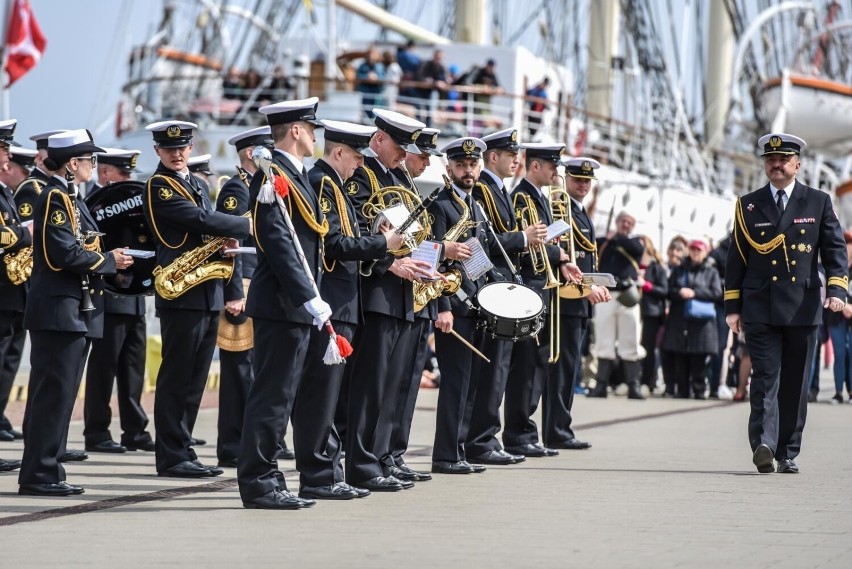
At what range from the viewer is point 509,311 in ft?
31.8

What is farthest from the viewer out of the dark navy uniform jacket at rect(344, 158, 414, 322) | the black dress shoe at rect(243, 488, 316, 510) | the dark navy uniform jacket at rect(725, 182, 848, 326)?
the dark navy uniform jacket at rect(725, 182, 848, 326)

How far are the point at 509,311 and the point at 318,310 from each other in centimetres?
224

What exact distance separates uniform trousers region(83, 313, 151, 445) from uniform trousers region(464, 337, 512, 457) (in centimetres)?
229

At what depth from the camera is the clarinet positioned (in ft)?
28.3

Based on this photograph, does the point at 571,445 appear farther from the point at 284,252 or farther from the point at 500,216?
the point at 284,252

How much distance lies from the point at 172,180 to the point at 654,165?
2225 cm

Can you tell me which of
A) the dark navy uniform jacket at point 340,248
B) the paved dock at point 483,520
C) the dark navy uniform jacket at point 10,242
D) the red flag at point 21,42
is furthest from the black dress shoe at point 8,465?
the red flag at point 21,42

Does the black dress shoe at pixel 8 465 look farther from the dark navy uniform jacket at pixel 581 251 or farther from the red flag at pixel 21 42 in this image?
the red flag at pixel 21 42

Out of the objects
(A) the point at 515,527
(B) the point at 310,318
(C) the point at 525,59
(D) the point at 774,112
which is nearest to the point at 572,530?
(A) the point at 515,527

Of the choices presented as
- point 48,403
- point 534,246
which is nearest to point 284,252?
point 48,403

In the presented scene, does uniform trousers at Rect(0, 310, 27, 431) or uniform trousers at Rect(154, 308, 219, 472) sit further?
uniform trousers at Rect(0, 310, 27, 431)

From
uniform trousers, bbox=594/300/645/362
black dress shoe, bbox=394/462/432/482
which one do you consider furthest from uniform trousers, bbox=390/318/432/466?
uniform trousers, bbox=594/300/645/362

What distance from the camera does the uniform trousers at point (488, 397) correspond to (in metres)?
10.4

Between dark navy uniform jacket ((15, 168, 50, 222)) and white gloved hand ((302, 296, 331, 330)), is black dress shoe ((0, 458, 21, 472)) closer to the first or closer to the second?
dark navy uniform jacket ((15, 168, 50, 222))
